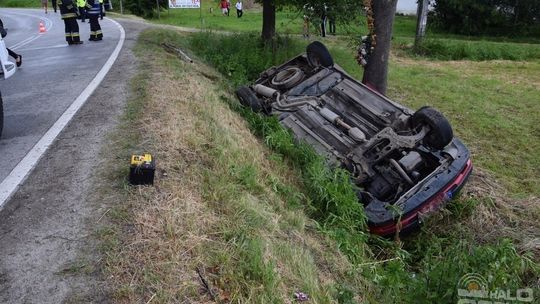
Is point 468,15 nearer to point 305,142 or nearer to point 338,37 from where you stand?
point 338,37

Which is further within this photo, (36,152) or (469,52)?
(469,52)

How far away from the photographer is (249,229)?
3551 millimetres

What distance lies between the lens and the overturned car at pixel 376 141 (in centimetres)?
545

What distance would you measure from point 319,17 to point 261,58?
169 centimetres

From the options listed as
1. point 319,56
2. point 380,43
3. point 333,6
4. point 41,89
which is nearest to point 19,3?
point 333,6

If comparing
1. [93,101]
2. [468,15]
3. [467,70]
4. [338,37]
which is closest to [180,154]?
[93,101]

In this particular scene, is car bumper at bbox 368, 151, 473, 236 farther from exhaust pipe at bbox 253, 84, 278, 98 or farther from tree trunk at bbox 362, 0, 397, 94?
tree trunk at bbox 362, 0, 397, 94

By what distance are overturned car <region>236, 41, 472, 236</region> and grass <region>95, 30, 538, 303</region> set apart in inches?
14.6

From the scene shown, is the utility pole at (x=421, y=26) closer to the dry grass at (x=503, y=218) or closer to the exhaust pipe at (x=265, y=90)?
the exhaust pipe at (x=265, y=90)

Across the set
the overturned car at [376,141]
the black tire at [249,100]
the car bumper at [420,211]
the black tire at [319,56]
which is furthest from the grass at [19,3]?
the car bumper at [420,211]

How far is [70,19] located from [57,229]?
31.9 feet

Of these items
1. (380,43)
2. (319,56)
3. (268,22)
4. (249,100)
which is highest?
(268,22)

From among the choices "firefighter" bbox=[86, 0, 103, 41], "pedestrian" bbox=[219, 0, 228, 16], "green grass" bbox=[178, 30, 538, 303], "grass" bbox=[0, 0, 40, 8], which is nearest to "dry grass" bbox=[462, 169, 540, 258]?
"green grass" bbox=[178, 30, 538, 303]

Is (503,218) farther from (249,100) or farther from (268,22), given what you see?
(268,22)
